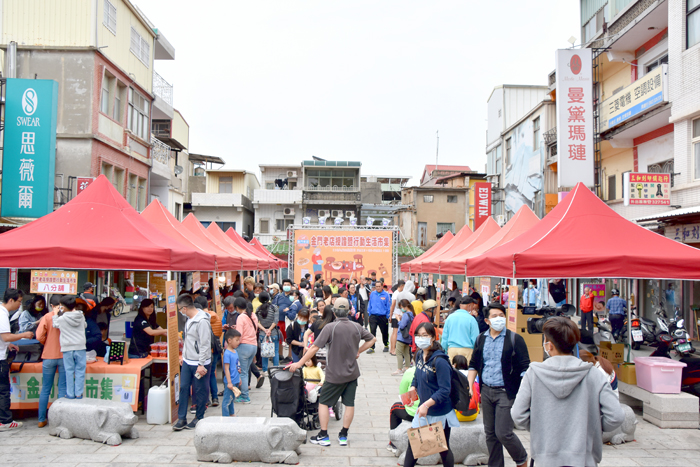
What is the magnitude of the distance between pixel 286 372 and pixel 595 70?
60.0 ft

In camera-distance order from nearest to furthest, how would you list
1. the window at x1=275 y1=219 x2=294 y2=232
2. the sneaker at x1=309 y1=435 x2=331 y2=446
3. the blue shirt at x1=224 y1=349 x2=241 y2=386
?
1. the sneaker at x1=309 y1=435 x2=331 y2=446
2. the blue shirt at x1=224 y1=349 x2=241 y2=386
3. the window at x1=275 y1=219 x2=294 y2=232

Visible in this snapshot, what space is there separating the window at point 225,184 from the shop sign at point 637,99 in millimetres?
26698

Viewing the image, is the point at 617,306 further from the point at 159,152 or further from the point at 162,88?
the point at 162,88

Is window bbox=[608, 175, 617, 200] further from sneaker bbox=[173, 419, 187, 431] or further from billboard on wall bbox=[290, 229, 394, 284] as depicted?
sneaker bbox=[173, 419, 187, 431]

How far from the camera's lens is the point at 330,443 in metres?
6.28

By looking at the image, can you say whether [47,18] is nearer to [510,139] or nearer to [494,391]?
[494,391]

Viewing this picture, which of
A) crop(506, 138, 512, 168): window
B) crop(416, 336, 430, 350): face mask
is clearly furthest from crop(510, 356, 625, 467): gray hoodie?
crop(506, 138, 512, 168): window

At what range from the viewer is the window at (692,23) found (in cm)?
1329

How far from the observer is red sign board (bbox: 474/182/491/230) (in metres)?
26.0

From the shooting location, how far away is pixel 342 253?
1078 inches

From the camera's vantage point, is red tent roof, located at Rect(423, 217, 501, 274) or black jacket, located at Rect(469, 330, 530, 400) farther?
red tent roof, located at Rect(423, 217, 501, 274)

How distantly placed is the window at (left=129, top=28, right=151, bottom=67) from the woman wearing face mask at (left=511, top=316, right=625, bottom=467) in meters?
19.6

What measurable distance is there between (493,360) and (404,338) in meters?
5.53

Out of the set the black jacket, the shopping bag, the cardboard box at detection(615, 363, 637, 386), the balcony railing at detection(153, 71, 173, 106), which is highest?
the balcony railing at detection(153, 71, 173, 106)
